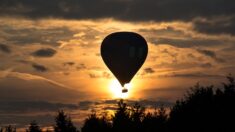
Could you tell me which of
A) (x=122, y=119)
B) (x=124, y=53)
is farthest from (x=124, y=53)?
(x=122, y=119)

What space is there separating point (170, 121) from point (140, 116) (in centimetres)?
963

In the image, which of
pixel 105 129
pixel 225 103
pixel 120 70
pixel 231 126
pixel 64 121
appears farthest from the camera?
pixel 64 121

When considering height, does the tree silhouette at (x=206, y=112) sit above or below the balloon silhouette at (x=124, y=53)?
below

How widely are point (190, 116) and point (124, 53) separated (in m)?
10.6

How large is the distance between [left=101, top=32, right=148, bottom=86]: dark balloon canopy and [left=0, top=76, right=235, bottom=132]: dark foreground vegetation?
254 inches

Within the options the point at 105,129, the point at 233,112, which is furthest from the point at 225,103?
the point at 105,129

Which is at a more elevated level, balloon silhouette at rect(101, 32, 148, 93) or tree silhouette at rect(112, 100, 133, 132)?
balloon silhouette at rect(101, 32, 148, 93)

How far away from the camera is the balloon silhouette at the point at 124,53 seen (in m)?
87.1

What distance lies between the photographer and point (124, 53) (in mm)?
89062

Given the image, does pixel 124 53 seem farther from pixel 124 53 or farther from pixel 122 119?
pixel 122 119

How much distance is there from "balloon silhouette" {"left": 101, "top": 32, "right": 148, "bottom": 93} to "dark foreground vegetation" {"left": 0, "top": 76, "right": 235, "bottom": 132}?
6450 millimetres

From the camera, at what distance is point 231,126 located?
7806 centimetres

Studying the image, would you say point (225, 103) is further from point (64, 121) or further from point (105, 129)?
point (64, 121)

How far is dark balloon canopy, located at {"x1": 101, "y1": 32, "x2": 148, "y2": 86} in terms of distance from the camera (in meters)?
87.1
